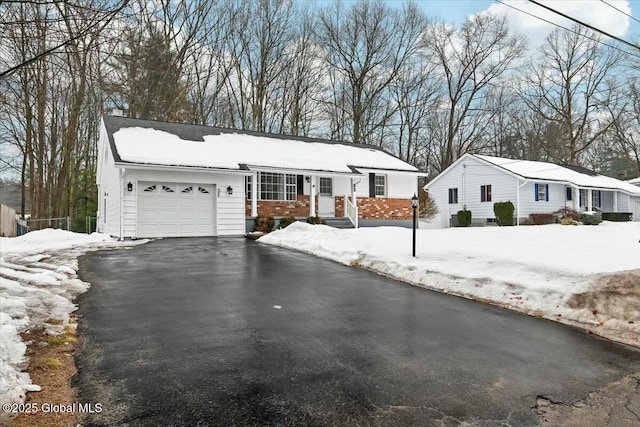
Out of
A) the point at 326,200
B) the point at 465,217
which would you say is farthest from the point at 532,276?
the point at 465,217

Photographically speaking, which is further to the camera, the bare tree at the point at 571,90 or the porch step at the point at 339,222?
the bare tree at the point at 571,90

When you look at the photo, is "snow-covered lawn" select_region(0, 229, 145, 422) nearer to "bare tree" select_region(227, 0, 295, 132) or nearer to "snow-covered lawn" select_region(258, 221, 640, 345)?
"snow-covered lawn" select_region(258, 221, 640, 345)

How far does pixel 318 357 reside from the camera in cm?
348

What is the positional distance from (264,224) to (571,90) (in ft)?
112

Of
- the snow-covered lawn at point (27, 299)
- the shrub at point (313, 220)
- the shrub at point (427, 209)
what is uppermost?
the shrub at point (427, 209)

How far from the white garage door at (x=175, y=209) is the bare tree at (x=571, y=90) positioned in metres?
34.2

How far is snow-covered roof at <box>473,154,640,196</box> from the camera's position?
82.0 feet

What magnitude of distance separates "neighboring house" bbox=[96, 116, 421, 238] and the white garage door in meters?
0.04

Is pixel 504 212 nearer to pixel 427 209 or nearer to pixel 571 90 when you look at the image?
pixel 427 209

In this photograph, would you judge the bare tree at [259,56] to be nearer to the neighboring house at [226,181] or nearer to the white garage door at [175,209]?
the neighboring house at [226,181]

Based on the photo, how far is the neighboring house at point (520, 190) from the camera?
24.5 m

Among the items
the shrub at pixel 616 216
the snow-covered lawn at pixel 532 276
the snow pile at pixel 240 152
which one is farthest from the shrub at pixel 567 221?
the snow-covered lawn at pixel 532 276

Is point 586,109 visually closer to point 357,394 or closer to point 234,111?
point 234,111

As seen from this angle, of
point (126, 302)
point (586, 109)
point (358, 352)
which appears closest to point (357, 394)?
point (358, 352)
